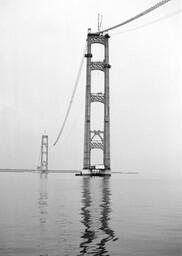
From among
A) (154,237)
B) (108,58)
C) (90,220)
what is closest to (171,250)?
(154,237)

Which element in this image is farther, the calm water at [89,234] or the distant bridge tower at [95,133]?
the distant bridge tower at [95,133]

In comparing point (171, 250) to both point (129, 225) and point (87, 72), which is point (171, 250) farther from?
point (87, 72)

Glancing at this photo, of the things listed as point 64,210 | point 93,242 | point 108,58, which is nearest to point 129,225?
point 93,242

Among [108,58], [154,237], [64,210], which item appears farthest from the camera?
[108,58]

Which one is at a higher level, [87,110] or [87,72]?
[87,72]

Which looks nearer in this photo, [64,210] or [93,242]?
[93,242]

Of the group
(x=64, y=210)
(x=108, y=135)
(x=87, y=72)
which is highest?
(x=87, y=72)

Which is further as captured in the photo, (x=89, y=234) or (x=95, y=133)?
(x=95, y=133)

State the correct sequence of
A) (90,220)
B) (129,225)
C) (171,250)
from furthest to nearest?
(90,220), (129,225), (171,250)

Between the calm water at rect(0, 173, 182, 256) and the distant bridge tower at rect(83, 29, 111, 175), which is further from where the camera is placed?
the distant bridge tower at rect(83, 29, 111, 175)
